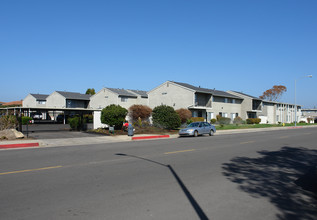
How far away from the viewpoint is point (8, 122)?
20.2 m

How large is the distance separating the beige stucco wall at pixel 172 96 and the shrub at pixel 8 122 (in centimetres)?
2770

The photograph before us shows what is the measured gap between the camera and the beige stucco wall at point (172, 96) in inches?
1731

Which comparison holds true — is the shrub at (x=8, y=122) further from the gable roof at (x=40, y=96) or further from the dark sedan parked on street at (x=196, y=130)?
the gable roof at (x=40, y=96)

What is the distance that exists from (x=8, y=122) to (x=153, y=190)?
17574mm

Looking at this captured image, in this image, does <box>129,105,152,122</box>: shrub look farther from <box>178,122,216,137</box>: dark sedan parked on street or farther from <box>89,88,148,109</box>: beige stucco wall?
<box>178,122,216,137</box>: dark sedan parked on street

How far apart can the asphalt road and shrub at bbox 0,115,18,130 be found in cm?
1118

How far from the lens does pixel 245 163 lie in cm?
1034

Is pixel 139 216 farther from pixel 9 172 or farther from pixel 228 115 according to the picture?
pixel 228 115

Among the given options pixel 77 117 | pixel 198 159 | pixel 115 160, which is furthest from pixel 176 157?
pixel 77 117

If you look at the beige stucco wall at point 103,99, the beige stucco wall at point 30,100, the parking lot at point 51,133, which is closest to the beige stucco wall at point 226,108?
the beige stucco wall at point 103,99

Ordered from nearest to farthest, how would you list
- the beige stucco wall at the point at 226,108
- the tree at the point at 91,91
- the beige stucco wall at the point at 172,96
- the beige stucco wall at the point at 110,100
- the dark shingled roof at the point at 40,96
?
the beige stucco wall at the point at 172,96 < the beige stucco wall at the point at 226,108 < the beige stucco wall at the point at 110,100 < the dark shingled roof at the point at 40,96 < the tree at the point at 91,91

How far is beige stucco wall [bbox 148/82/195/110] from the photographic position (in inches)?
1731

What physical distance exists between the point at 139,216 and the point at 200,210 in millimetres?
1188

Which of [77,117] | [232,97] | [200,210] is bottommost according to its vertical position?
[200,210]
